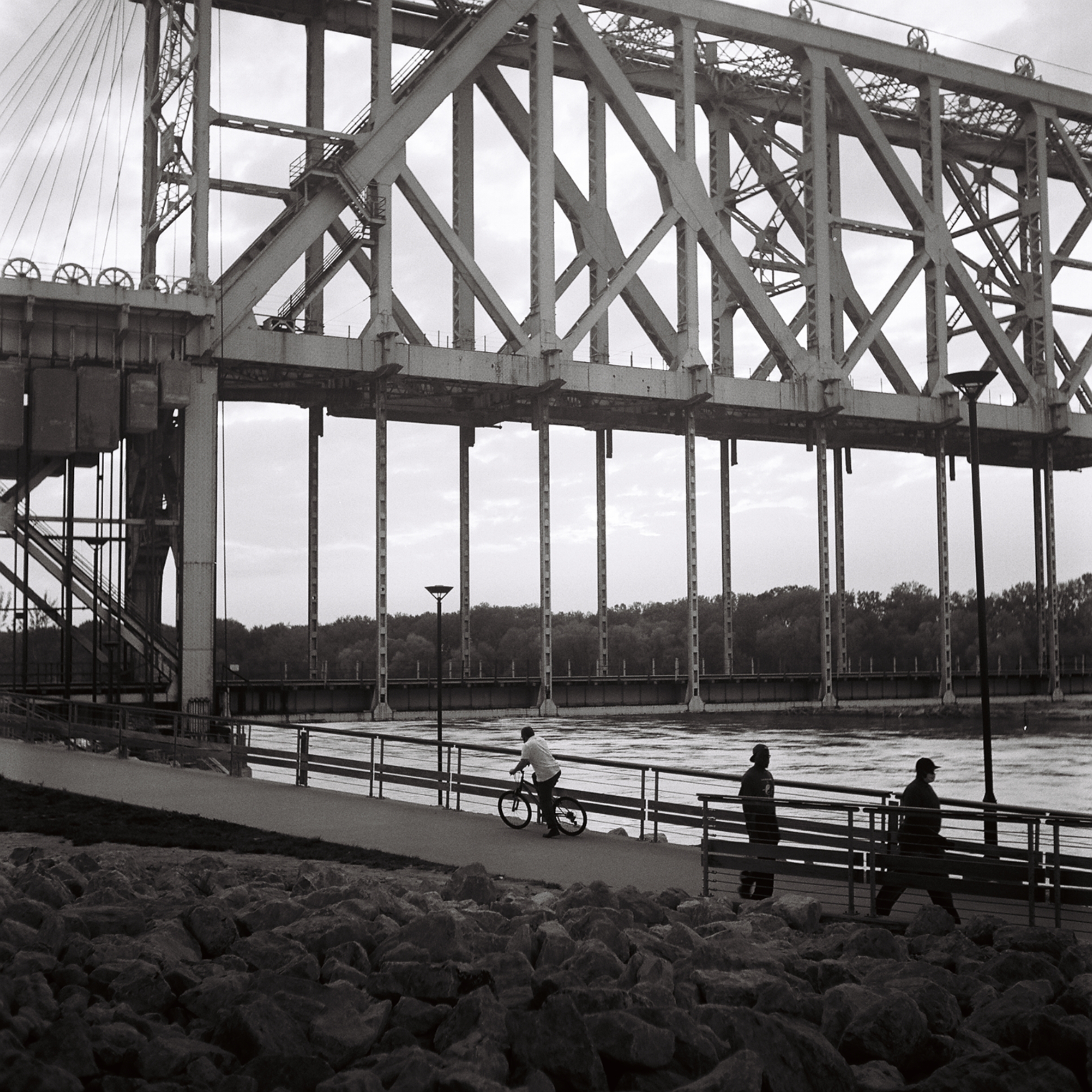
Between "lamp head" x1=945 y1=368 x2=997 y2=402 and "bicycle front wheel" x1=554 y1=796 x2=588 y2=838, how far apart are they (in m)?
9.52

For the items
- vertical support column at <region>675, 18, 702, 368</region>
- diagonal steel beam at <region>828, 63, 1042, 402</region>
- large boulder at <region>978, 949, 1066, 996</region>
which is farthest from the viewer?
diagonal steel beam at <region>828, 63, 1042, 402</region>

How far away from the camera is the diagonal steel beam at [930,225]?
2992 inches

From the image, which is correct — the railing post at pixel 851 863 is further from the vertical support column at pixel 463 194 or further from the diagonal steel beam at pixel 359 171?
the vertical support column at pixel 463 194

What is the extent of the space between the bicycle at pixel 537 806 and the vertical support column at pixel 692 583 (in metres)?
46.0

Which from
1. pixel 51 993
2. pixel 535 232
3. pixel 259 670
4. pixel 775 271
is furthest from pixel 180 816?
pixel 259 670

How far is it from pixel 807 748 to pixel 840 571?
1944 cm

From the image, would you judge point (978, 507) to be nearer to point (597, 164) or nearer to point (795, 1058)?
point (795, 1058)

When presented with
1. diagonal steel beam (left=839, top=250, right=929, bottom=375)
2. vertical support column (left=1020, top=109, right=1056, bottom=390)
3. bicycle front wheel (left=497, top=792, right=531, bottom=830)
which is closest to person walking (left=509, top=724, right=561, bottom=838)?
bicycle front wheel (left=497, top=792, right=531, bottom=830)

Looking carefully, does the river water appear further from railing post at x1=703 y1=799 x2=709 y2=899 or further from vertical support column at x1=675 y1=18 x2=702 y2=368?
vertical support column at x1=675 y1=18 x2=702 y2=368

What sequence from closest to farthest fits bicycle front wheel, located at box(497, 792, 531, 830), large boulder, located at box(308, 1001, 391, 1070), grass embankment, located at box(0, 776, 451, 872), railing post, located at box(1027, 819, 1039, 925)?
large boulder, located at box(308, 1001, 391, 1070)
railing post, located at box(1027, 819, 1039, 925)
grass embankment, located at box(0, 776, 451, 872)
bicycle front wheel, located at box(497, 792, 531, 830)

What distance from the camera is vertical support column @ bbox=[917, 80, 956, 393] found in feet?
262

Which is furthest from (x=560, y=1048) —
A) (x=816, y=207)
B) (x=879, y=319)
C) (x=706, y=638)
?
(x=706, y=638)

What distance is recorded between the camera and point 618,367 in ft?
224

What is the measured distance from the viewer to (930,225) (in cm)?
7950
